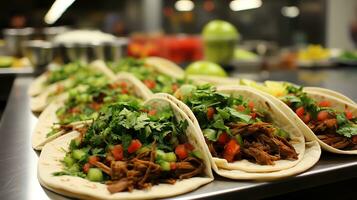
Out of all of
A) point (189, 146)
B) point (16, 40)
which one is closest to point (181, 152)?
point (189, 146)

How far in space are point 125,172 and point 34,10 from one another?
1040 centimetres

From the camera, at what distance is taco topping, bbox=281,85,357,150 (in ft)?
5.38

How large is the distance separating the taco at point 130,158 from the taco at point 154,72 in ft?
2.89

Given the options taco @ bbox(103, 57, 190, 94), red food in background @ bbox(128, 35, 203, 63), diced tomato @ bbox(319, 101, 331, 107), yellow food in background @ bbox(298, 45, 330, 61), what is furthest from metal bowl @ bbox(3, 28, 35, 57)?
diced tomato @ bbox(319, 101, 331, 107)

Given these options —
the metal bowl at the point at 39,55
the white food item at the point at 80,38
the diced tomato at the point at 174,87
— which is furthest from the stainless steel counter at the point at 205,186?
the white food item at the point at 80,38

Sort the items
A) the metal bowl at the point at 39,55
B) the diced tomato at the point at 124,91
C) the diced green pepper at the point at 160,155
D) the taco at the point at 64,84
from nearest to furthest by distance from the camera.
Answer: the diced green pepper at the point at 160,155
the diced tomato at the point at 124,91
the taco at the point at 64,84
the metal bowl at the point at 39,55

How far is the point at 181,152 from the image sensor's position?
4.71ft

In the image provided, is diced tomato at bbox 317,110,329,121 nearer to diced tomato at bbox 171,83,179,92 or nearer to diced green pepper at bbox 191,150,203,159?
diced green pepper at bbox 191,150,203,159

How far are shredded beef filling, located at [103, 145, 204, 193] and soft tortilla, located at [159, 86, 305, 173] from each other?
10 centimetres

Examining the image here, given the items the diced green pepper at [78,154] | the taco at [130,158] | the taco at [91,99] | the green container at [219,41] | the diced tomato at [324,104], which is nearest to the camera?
the taco at [130,158]

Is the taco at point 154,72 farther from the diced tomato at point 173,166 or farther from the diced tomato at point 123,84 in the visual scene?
the diced tomato at point 173,166

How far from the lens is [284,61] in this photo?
465cm

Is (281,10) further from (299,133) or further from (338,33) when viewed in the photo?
(299,133)

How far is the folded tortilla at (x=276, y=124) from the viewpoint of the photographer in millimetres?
1411
